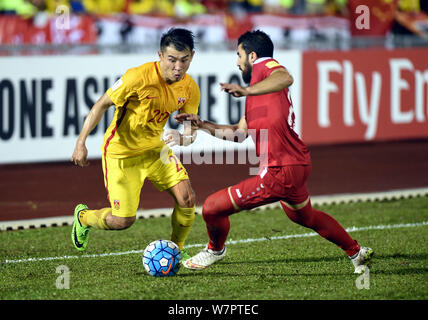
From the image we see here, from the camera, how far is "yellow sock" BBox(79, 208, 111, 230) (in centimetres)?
802

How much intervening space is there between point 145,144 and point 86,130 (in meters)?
0.68

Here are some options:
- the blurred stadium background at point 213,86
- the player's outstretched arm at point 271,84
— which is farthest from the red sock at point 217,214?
the blurred stadium background at point 213,86

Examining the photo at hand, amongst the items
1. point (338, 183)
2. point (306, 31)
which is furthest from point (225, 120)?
point (306, 31)

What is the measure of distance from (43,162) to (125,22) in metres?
4.44

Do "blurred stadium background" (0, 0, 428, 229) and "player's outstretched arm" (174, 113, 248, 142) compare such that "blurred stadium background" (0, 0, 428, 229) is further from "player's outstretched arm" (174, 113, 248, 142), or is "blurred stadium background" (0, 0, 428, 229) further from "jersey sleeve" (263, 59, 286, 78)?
"jersey sleeve" (263, 59, 286, 78)

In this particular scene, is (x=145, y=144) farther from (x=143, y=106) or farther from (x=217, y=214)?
(x=217, y=214)

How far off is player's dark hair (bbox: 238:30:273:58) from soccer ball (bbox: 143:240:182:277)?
1792 millimetres

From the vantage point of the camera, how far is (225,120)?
48.0ft

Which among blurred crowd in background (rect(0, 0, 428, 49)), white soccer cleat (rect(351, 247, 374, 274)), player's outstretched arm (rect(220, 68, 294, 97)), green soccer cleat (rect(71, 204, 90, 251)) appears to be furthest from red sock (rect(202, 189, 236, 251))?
blurred crowd in background (rect(0, 0, 428, 49))

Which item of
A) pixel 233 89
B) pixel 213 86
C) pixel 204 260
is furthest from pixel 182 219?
pixel 213 86

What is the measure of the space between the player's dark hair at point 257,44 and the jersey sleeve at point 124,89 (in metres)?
1.01

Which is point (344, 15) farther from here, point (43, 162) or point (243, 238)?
point (243, 238)
